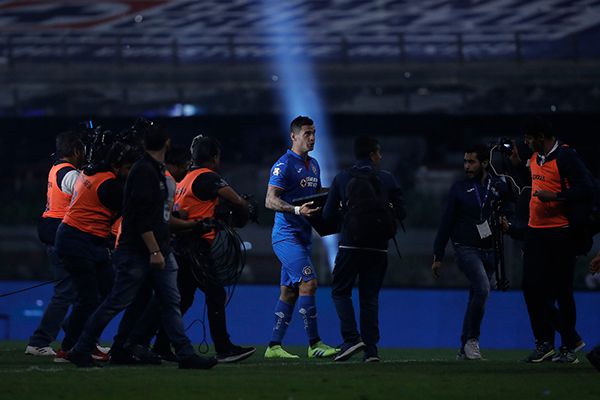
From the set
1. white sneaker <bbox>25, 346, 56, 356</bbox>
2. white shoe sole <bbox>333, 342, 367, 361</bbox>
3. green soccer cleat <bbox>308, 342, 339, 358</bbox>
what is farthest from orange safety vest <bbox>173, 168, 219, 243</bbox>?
white sneaker <bbox>25, 346, 56, 356</bbox>

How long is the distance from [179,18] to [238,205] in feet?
46.4

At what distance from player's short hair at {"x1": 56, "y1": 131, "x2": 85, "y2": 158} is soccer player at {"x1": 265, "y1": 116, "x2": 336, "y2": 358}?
62.5 inches

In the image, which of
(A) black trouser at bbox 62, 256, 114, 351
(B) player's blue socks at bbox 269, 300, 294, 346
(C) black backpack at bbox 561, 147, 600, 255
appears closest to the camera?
(C) black backpack at bbox 561, 147, 600, 255

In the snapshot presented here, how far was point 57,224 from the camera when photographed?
11.1 m

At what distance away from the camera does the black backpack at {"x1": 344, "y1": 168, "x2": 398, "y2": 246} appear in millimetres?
9984

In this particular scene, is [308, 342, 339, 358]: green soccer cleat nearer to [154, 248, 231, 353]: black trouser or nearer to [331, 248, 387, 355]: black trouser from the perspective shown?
[331, 248, 387, 355]: black trouser

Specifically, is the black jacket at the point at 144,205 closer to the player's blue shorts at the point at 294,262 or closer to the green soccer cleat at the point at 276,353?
the player's blue shorts at the point at 294,262

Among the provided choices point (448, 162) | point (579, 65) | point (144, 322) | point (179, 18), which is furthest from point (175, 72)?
point (144, 322)

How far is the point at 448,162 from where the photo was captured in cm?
2103

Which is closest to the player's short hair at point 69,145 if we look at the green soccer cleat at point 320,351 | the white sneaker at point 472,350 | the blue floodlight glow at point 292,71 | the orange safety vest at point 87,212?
the orange safety vest at point 87,212

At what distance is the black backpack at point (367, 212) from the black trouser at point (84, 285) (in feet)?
6.21

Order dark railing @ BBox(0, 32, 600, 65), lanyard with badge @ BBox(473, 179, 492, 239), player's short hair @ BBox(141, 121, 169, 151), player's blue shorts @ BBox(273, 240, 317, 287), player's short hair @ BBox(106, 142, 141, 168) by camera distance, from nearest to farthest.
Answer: player's short hair @ BBox(141, 121, 169, 151), player's short hair @ BBox(106, 142, 141, 168), player's blue shorts @ BBox(273, 240, 317, 287), lanyard with badge @ BBox(473, 179, 492, 239), dark railing @ BBox(0, 32, 600, 65)

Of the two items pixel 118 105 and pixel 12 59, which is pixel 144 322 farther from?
pixel 12 59

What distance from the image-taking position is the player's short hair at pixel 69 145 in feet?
35.8
